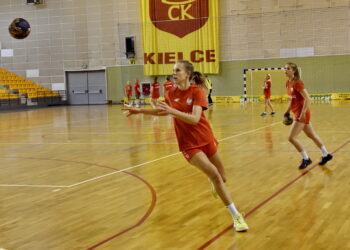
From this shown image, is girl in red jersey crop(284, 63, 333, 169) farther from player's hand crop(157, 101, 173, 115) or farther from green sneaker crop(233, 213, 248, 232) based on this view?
player's hand crop(157, 101, 173, 115)

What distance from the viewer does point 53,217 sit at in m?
5.68

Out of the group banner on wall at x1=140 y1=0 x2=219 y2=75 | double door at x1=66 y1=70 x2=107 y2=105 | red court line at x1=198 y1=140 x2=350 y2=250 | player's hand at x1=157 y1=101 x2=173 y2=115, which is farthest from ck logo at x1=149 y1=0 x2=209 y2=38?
player's hand at x1=157 y1=101 x2=173 y2=115

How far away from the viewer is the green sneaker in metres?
4.84

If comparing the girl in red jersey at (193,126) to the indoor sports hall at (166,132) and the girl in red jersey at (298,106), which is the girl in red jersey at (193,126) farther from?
the girl in red jersey at (298,106)

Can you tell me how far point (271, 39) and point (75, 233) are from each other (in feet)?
87.7

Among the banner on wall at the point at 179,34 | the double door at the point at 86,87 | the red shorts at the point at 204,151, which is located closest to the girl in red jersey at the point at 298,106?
the red shorts at the point at 204,151

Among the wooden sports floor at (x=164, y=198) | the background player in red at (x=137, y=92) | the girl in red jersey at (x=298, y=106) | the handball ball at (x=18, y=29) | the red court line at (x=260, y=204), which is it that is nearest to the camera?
the red court line at (x=260, y=204)

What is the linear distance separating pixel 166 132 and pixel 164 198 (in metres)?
8.33

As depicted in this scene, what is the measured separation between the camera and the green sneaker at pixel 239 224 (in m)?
4.84

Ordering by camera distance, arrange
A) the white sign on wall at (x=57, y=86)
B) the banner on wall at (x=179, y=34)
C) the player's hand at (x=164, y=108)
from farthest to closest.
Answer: the white sign on wall at (x=57, y=86), the banner on wall at (x=179, y=34), the player's hand at (x=164, y=108)

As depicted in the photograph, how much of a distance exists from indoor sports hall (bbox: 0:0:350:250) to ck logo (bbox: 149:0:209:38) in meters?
0.07

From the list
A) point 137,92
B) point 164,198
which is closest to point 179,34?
point 137,92

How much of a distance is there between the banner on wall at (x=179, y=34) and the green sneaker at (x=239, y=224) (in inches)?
1063

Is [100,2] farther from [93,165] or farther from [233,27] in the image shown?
[93,165]
